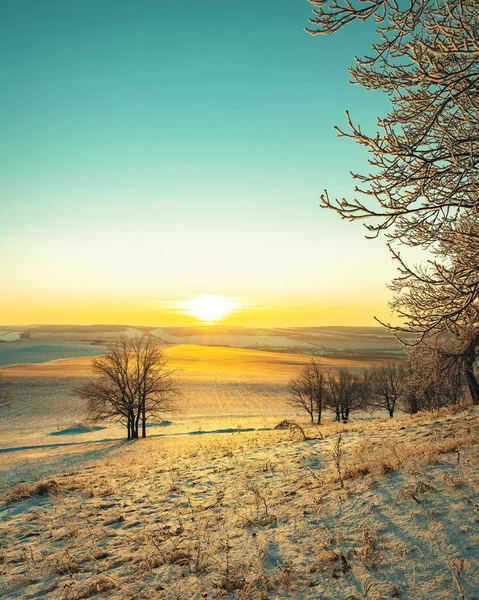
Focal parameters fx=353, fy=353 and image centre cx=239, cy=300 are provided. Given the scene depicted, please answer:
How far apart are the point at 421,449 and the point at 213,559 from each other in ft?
17.0

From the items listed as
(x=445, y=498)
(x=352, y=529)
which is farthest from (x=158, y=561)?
(x=445, y=498)

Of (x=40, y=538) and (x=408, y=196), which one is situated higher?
(x=408, y=196)

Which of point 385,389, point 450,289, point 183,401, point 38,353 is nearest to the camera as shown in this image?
point 450,289

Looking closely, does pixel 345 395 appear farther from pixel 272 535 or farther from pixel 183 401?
pixel 272 535

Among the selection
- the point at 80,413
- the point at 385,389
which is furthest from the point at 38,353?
the point at 385,389

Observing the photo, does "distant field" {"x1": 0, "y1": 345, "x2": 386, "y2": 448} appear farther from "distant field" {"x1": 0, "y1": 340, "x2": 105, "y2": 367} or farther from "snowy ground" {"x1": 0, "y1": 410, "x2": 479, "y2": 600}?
"snowy ground" {"x1": 0, "y1": 410, "x2": 479, "y2": 600}

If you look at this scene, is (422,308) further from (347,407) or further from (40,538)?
(347,407)

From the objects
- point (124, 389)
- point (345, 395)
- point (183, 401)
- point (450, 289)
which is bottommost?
point (183, 401)

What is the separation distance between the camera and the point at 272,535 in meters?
5.26

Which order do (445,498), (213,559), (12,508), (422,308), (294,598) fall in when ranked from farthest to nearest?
(12,508)
(422,308)
(445,498)
(213,559)
(294,598)

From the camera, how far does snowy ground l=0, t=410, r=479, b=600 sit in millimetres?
3951

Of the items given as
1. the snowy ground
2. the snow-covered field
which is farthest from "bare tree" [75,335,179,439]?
the snowy ground

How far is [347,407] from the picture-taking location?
41031 mm

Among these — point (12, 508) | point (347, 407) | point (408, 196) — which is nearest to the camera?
point (408, 196)
